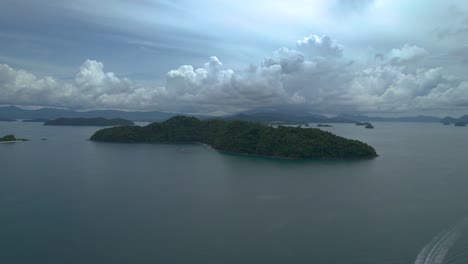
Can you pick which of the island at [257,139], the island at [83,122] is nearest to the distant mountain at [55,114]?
the island at [83,122]

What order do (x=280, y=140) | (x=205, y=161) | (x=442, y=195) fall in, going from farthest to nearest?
(x=280, y=140), (x=205, y=161), (x=442, y=195)

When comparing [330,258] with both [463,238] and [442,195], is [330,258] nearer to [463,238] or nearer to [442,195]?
[463,238]

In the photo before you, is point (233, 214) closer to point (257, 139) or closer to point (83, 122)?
point (257, 139)

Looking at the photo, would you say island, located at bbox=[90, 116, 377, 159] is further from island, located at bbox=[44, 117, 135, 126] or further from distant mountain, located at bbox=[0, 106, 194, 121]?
distant mountain, located at bbox=[0, 106, 194, 121]

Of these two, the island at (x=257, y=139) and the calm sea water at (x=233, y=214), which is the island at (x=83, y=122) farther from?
the calm sea water at (x=233, y=214)

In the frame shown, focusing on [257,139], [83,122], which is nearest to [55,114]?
[83,122]

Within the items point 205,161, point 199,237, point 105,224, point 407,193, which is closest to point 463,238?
point 407,193
